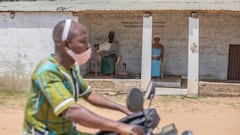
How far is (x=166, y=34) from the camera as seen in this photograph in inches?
469

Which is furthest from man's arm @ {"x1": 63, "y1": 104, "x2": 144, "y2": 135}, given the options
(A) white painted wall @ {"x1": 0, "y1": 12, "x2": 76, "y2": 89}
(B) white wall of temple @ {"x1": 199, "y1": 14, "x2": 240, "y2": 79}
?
(B) white wall of temple @ {"x1": 199, "y1": 14, "x2": 240, "y2": 79}

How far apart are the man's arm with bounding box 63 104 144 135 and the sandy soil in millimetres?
4479

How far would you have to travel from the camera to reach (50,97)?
2.19m

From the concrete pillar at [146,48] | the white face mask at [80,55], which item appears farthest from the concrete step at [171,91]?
the white face mask at [80,55]

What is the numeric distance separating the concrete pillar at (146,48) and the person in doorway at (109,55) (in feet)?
3.95

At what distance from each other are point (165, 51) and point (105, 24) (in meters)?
2.02

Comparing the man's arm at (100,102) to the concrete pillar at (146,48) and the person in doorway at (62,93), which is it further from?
the concrete pillar at (146,48)

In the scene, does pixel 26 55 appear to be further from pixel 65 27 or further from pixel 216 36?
pixel 65 27

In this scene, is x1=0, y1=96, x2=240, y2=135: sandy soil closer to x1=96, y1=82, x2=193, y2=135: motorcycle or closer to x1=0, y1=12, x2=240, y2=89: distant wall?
x1=0, y1=12, x2=240, y2=89: distant wall

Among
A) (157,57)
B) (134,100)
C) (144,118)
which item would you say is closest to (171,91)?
(157,57)

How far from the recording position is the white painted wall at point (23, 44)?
1066 cm

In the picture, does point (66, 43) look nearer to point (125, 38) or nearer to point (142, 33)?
point (142, 33)

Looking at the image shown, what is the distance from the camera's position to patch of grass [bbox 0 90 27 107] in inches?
375

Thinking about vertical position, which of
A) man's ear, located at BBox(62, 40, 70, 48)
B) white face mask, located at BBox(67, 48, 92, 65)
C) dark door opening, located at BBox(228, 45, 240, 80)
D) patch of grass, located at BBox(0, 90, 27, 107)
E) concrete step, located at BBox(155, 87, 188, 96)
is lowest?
patch of grass, located at BBox(0, 90, 27, 107)
